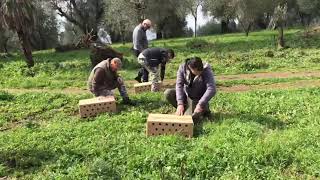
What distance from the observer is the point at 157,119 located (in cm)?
952

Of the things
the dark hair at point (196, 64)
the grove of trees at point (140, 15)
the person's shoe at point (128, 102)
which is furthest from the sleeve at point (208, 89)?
the grove of trees at point (140, 15)

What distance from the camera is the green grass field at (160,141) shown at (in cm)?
783

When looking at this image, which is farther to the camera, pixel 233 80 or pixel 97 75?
pixel 233 80

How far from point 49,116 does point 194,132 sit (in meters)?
4.64

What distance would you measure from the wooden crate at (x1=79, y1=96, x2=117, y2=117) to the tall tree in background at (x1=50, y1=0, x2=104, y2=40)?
4198 centimetres

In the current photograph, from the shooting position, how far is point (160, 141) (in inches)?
356

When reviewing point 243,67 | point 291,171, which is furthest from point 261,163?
point 243,67

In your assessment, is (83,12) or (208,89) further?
(83,12)

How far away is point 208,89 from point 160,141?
5.53ft

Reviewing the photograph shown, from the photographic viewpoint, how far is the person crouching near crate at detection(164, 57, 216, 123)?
9930 mm

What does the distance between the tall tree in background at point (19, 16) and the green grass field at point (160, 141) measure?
973cm

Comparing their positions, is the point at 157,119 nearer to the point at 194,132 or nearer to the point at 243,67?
the point at 194,132

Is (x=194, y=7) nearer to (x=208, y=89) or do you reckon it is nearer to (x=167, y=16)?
(x=167, y=16)

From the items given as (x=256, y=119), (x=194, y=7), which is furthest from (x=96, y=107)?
(x=194, y=7)
